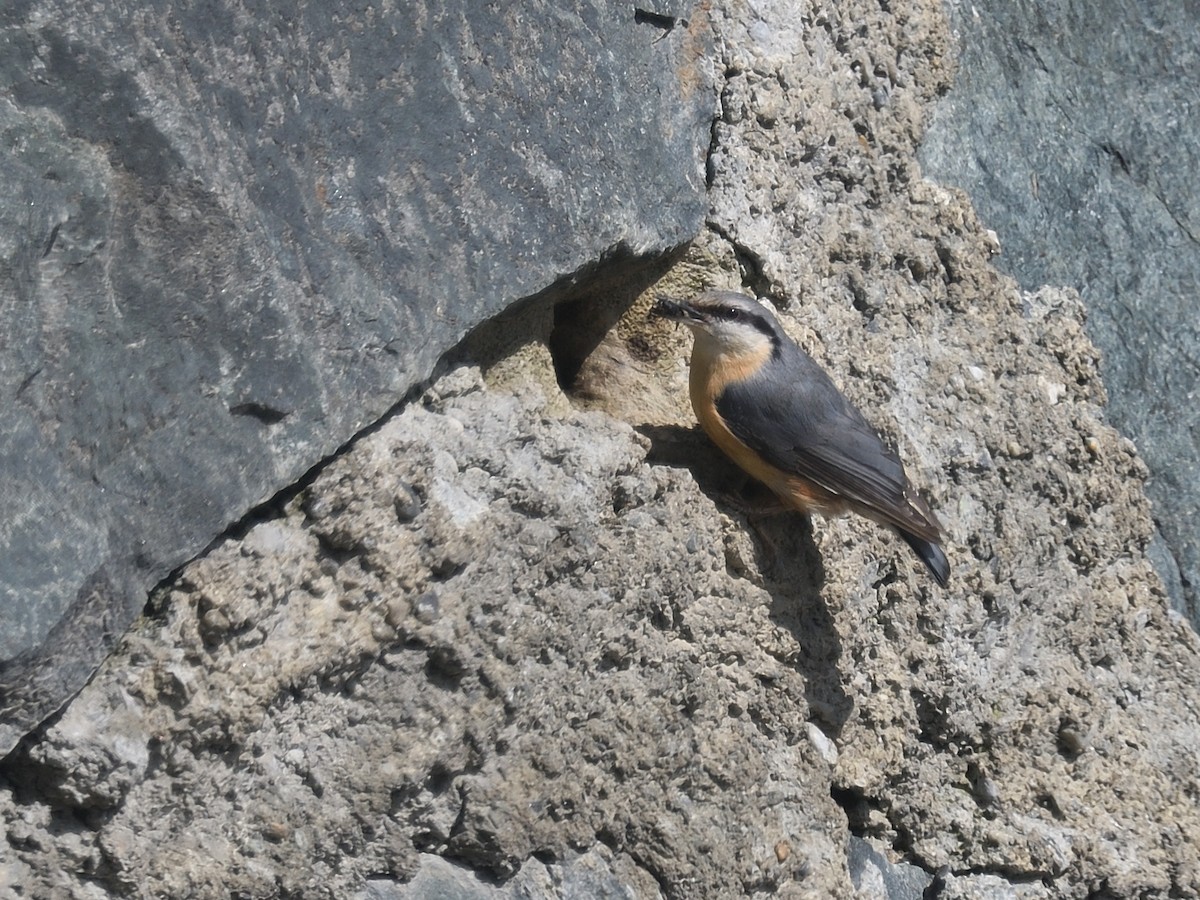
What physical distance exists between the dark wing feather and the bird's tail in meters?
0.04

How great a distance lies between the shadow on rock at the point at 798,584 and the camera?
2996mm

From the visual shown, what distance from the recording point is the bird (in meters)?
3.11

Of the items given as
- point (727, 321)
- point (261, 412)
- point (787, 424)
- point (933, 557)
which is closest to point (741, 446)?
point (787, 424)

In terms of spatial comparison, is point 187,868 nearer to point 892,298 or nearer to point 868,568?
point 868,568

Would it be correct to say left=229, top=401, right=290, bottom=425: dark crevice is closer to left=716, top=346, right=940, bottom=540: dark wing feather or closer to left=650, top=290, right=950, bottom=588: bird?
left=650, top=290, right=950, bottom=588: bird

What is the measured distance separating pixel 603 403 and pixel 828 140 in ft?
2.84

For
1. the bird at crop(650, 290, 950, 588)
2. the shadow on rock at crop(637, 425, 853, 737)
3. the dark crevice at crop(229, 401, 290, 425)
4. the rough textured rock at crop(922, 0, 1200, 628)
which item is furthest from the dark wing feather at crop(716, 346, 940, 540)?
the dark crevice at crop(229, 401, 290, 425)

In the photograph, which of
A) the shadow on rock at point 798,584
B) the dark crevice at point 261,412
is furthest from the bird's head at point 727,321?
the dark crevice at point 261,412

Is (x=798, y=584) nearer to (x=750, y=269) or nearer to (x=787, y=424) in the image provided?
(x=787, y=424)

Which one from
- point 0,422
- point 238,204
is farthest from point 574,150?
point 0,422

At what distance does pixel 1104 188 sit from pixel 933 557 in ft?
4.01

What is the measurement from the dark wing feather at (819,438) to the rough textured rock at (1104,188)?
70 cm

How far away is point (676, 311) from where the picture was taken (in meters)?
3.14

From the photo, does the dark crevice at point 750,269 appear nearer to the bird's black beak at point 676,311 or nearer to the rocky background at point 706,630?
the rocky background at point 706,630
